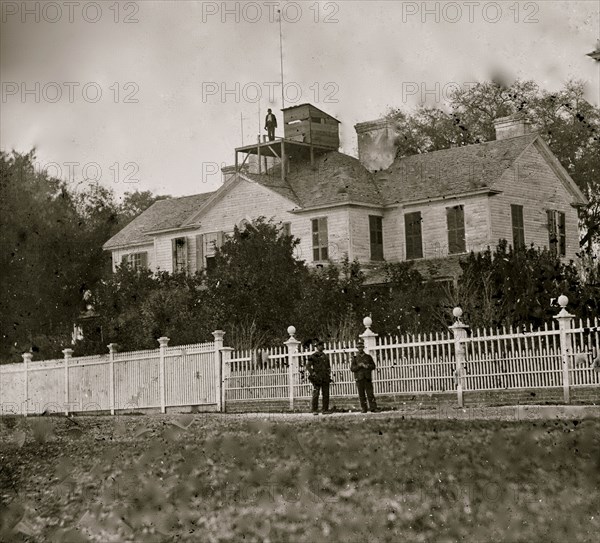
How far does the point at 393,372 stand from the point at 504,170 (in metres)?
20.0

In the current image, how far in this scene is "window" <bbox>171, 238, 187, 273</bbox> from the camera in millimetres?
48688

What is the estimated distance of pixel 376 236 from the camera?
44438mm

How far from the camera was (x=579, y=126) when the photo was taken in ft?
176

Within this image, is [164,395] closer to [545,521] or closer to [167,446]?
[167,446]

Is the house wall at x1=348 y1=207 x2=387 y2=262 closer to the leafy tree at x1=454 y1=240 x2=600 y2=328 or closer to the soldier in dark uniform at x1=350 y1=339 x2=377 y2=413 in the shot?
the leafy tree at x1=454 y1=240 x2=600 y2=328

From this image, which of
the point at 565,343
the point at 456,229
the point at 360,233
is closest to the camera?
the point at 565,343

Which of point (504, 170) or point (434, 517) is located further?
point (504, 170)

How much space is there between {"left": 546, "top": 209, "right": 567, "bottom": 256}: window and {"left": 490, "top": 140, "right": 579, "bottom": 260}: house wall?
0.62 ft

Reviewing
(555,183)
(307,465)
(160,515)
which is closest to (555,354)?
(307,465)

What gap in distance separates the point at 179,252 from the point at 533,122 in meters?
17.3

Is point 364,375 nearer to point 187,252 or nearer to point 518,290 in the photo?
point 518,290

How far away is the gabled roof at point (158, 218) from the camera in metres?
50.7

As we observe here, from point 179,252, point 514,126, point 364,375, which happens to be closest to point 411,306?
point 364,375

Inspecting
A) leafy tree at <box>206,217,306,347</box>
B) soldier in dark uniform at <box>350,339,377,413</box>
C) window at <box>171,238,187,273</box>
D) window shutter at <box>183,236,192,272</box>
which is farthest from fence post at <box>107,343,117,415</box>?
window at <box>171,238,187,273</box>
